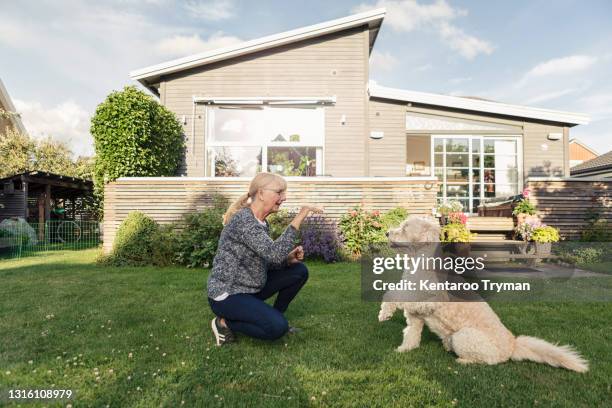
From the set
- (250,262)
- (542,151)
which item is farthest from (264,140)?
(542,151)

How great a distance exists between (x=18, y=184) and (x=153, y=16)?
8.17 m

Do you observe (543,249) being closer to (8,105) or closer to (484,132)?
(484,132)

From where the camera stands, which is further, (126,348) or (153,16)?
(153,16)

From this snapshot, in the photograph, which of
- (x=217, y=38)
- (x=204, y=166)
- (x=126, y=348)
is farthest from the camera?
(x=217, y=38)

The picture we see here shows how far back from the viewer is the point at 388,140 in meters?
10.7

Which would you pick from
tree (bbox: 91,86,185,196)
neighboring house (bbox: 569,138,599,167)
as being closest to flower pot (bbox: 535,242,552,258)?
tree (bbox: 91,86,185,196)

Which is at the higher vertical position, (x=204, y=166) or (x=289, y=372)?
(x=204, y=166)

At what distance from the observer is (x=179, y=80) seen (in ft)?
35.4

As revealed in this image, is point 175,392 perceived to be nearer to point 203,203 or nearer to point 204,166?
point 203,203

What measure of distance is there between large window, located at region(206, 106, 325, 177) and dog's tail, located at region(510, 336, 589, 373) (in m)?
8.36

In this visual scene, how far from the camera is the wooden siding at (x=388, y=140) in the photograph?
1068 centimetres

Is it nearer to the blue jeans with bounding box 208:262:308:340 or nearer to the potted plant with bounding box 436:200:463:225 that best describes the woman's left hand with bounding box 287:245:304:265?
the blue jeans with bounding box 208:262:308:340

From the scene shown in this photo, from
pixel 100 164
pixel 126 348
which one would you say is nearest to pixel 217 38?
pixel 100 164

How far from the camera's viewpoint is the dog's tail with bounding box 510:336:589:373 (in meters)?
2.45
